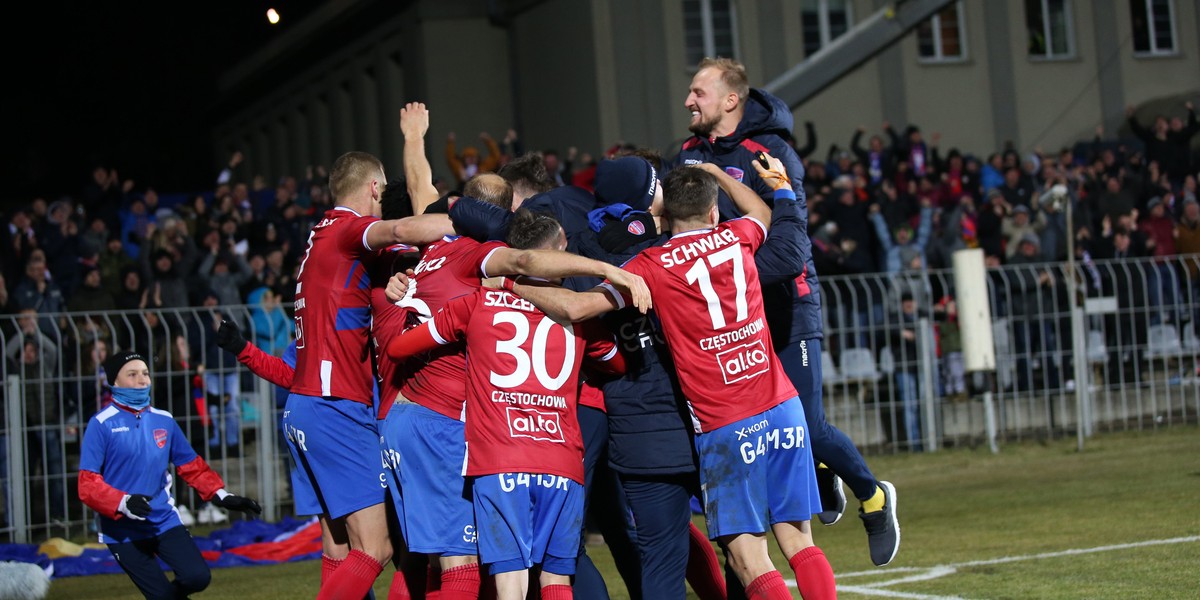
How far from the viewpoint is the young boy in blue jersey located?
319 inches

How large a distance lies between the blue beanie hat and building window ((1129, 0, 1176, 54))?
27.0 meters

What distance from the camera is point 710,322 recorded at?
6.01 meters

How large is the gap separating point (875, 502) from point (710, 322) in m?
1.80

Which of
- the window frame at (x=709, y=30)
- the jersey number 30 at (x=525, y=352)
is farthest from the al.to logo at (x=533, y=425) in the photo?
the window frame at (x=709, y=30)

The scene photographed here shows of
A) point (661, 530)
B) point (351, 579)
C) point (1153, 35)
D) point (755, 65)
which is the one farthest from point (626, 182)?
point (1153, 35)

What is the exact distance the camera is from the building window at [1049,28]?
98.7 ft

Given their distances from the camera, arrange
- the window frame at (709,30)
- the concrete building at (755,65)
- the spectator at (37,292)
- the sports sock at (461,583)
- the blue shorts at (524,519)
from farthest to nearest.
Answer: the window frame at (709,30) < the concrete building at (755,65) < the spectator at (37,292) < the sports sock at (461,583) < the blue shorts at (524,519)

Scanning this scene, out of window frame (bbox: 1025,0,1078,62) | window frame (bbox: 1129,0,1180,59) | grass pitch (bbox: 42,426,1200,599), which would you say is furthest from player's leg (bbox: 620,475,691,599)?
window frame (bbox: 1129,0,1180,59)

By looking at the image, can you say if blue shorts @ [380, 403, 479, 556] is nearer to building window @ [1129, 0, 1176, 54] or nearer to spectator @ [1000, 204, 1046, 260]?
spectator @ [1000, 204, 1046, 260]

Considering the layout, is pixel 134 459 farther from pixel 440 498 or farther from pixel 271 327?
pixel 271 327

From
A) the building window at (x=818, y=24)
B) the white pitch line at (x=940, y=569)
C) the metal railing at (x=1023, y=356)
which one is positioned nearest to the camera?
the white pitch line at (x=940, y=569)

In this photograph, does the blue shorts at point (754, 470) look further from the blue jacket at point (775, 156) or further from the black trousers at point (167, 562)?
the black trousers at point (167, 562)

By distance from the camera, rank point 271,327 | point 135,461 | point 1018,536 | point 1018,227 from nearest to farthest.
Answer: point 135,461
point 1018,536
point 271,327
point 1018,227

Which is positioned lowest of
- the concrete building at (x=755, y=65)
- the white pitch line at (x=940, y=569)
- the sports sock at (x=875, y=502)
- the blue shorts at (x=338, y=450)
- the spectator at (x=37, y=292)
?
the white pitch line at (x=940, y=569)
